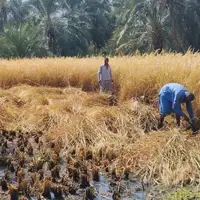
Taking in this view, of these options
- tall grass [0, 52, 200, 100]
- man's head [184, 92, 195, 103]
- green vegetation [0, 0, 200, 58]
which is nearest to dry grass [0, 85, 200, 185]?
man's head [184, 92, 195, 103]

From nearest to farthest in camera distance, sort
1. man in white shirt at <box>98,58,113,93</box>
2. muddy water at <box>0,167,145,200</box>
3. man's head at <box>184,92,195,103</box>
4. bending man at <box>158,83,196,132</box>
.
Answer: muddy water at <box>0,167,145,200</box>, man's head at <box>184,92,195,103</box>, bending man at <box>158,83,196,132</box>, man in white shirt at <box>98,58,113,93</box>

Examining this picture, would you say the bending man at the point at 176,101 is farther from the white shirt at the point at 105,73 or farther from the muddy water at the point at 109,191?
the white shirt at the point at 105,73

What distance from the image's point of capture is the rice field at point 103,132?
194 inches

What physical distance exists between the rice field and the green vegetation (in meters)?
7.35

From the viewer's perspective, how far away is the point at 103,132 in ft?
21.1

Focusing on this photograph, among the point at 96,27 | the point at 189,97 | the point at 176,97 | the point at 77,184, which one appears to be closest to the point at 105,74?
the point at 176,97

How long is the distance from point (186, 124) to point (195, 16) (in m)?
13.6

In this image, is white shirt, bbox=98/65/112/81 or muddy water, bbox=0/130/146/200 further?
white shirt, bbox=98/65/112/81

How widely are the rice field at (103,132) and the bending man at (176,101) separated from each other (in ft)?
0.73

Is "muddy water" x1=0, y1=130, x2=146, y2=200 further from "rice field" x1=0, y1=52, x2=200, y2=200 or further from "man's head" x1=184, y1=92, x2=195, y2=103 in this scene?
"man's head" x1=184, y1=92, x2=195, y2=103

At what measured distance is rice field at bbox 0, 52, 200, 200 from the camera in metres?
4.93

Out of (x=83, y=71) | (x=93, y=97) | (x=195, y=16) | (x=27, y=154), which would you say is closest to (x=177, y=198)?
(x=27, y=154)

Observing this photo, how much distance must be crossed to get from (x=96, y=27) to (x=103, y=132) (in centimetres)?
2139

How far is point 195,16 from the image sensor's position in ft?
63.0
